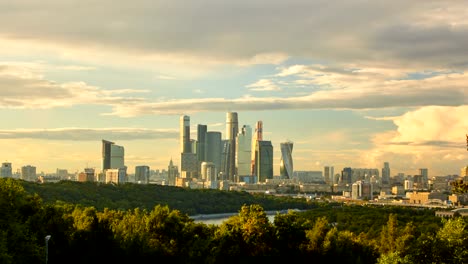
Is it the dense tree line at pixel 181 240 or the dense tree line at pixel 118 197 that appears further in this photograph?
the dense tree line at pixel 118 197

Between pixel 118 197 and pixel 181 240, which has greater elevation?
pixel 181 240

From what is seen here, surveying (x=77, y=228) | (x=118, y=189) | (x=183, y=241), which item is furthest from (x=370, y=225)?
(x=118, y=189)

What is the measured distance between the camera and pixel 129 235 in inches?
2117

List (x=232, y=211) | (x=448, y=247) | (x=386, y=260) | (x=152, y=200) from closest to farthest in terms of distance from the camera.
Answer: (x=386, y=260), (x=448, y=247), (x=152, y=200), (x=232, y=211)

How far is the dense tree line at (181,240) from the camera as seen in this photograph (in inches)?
1644

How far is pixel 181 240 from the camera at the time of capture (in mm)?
55812

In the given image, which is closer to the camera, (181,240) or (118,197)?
(181,240)

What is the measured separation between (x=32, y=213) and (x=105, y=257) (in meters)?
5.85

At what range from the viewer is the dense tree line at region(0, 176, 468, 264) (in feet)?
137

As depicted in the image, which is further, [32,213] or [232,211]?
[232,211]

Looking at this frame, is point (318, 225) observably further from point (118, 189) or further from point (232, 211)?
point (232, 211)

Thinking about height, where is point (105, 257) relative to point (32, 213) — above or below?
below

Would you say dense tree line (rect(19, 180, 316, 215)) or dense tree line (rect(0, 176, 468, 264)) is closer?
dense tree line (rect(0, 176, 468, 264))

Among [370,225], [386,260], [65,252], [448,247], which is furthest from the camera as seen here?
[370,225]
